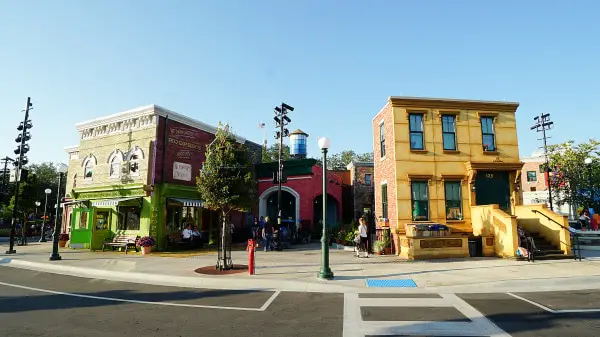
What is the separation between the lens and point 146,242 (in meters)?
17.3

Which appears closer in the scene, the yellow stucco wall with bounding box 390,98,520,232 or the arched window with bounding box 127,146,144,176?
the yellow stucco wall with bounding box 390,98,520,232

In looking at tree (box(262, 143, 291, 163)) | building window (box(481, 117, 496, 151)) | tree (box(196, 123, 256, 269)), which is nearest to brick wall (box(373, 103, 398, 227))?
building window (box(481, 117, 496, 151))

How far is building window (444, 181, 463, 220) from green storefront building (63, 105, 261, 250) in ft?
46.0

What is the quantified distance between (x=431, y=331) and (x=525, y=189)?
150 feet

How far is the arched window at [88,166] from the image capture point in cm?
2170

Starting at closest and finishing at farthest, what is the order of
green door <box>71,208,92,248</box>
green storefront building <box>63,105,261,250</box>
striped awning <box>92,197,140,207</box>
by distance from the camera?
striped awning <box>92,197,140,207</box> → green storefront building <box>63,105,261,250</box> → green door <box>71,208,92,248</box>

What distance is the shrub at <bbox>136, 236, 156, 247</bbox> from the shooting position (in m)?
17.2

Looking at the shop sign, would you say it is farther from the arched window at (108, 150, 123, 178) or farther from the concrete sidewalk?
the concrete sidewalk

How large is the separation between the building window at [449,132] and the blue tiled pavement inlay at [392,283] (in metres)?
8.97

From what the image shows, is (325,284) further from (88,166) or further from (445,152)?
(88,166)

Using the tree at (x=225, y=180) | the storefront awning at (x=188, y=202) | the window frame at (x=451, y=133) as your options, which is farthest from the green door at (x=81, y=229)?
the window frame at (x=451, y=133)

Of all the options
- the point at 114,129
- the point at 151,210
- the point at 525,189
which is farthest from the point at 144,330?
the point at 525,189

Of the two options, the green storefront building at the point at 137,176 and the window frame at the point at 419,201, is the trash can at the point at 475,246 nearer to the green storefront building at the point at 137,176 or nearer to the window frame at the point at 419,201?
the window frame at the point at 419,201

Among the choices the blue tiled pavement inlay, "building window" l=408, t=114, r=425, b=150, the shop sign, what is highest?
"building window" l=408, t=114, r=425, b=150
